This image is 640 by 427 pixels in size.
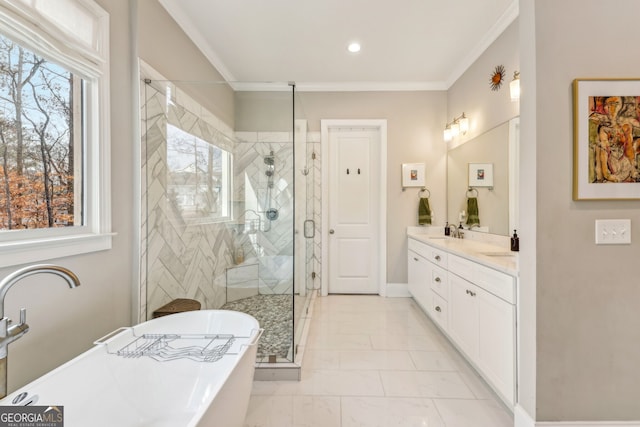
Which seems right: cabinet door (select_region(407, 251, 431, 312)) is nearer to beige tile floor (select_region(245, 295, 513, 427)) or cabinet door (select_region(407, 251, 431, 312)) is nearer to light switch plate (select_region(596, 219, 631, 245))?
beige tile floor (select_region(245, 295, 513, 427))

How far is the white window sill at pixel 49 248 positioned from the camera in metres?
1.21

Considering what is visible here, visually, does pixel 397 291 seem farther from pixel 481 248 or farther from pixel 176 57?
pixel 176 57

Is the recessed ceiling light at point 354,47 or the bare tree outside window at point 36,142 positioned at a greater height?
the recessed ceiling light at point 354,47

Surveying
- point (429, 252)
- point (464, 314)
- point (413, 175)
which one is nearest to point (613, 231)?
point (464, 314)

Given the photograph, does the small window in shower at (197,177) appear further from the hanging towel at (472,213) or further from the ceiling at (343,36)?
the hanging towel at (472,213)

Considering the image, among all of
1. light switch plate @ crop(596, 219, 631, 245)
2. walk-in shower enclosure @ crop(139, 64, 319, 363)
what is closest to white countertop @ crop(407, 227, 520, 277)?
light switch plate @ crop(596, 219, 631, 245)

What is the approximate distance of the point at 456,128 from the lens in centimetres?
343

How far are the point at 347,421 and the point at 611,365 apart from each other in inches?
52.9

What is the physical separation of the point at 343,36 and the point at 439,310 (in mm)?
2689

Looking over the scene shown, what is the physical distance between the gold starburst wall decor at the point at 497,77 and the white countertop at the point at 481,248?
141 cm

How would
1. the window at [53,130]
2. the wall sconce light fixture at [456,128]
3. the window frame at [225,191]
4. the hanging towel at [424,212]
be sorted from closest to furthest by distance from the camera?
the window at [53,130], the window frame at [225,191], the wall sconce light fixture at [456,128], the hanging towel at [424,212]

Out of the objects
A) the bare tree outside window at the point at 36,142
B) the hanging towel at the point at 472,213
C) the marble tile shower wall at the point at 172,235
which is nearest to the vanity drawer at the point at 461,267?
the hanging towel at the point at 472,213

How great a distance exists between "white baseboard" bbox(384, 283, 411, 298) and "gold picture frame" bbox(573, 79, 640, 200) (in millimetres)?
2634

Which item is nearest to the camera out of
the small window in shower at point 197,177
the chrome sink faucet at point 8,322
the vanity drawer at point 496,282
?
the chrome sink faucet at point 8,322
